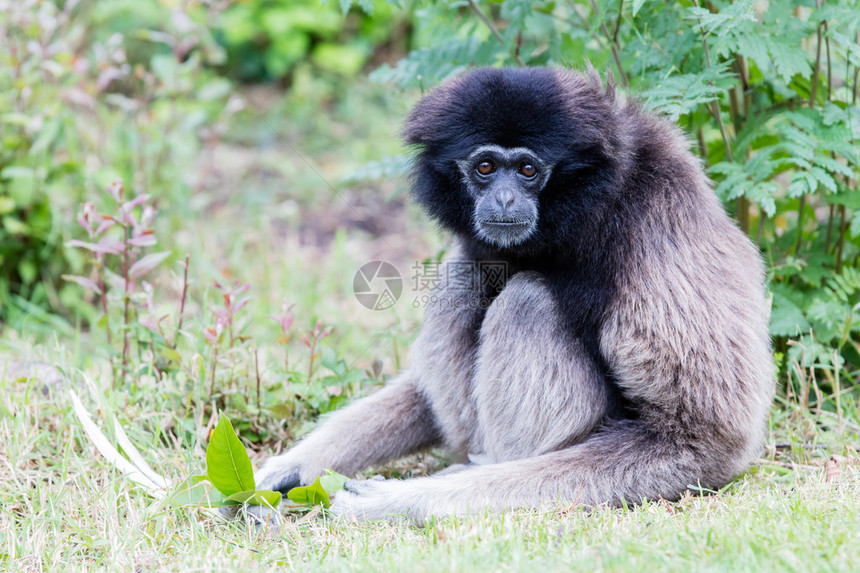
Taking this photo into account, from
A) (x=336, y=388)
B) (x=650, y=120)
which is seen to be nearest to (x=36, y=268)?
(x=336, y=388)

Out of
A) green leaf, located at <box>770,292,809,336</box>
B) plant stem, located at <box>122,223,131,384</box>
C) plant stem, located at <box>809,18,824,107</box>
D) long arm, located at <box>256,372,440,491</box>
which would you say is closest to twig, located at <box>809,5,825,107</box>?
plant stem, located at <box>809,18,824,107</box>

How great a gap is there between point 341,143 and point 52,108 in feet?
15.3

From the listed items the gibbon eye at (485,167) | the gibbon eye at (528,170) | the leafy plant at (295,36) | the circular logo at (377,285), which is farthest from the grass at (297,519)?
the leafy plant at (295,36)

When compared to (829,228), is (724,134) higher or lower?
higher

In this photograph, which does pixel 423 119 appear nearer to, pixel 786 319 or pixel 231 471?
pixel 231 471

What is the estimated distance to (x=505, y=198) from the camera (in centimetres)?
423

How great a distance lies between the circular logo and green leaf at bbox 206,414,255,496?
8.78ft

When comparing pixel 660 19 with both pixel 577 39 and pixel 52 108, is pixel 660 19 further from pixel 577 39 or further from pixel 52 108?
pixel 52 108

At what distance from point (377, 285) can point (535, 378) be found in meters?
3.90

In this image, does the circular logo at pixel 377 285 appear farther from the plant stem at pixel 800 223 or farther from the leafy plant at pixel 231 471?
the plant stem at pixel 800 223

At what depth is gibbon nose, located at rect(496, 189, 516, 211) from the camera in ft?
13.9

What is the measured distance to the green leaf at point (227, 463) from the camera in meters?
3.95

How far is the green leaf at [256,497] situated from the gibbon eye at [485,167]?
1.96 metres

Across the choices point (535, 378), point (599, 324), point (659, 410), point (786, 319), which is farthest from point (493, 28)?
point (659, 410)
